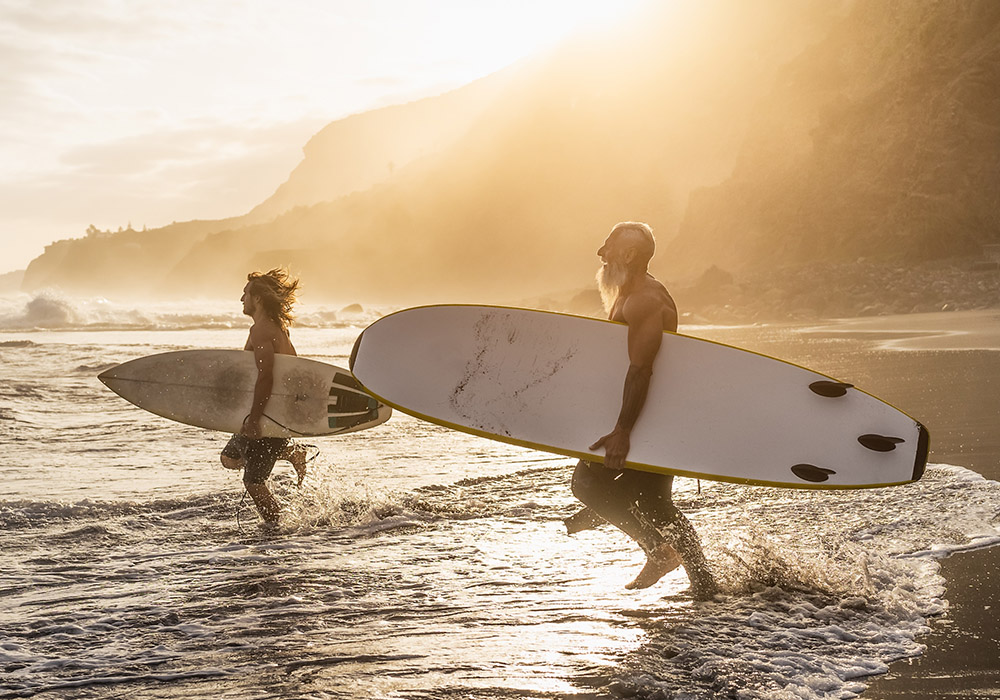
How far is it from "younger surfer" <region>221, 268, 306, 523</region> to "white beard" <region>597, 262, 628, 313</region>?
2351 millimetres

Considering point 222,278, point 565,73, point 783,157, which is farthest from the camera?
point 222,278

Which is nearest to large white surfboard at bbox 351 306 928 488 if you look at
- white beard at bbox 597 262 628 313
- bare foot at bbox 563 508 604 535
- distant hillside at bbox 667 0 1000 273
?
white beard at bbox 597 262 628 313

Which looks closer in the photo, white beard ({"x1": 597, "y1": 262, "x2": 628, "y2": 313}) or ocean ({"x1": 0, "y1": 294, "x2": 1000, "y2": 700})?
ocean ({"x1": 0, "y1": 294, "x2": 1000, "y2": 700})

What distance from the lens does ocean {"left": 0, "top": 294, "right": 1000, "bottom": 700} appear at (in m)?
3.26

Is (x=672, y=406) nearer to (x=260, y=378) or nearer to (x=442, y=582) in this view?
(x=442, y=582)

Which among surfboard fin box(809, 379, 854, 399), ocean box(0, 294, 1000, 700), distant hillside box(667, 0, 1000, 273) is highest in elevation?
distant hillside box(667, 0, 1000, 273)

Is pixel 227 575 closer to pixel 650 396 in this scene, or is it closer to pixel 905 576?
pixel 650 396

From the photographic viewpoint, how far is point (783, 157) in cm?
4706

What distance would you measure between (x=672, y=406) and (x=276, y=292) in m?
2.85

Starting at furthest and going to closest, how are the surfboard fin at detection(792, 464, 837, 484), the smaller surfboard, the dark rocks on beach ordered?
the dark rocks on beach, the smaller surfboard, the surfboard fin at detection(792, 464, 837, 484)

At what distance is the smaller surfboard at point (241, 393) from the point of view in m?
5.90

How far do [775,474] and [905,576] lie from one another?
80cm

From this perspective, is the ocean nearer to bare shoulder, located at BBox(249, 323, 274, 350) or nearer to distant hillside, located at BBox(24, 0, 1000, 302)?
bare shoulder, located at BBox(249, 323, 274, 350)

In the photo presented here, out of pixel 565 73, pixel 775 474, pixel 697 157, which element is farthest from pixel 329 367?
pixel 565 73
